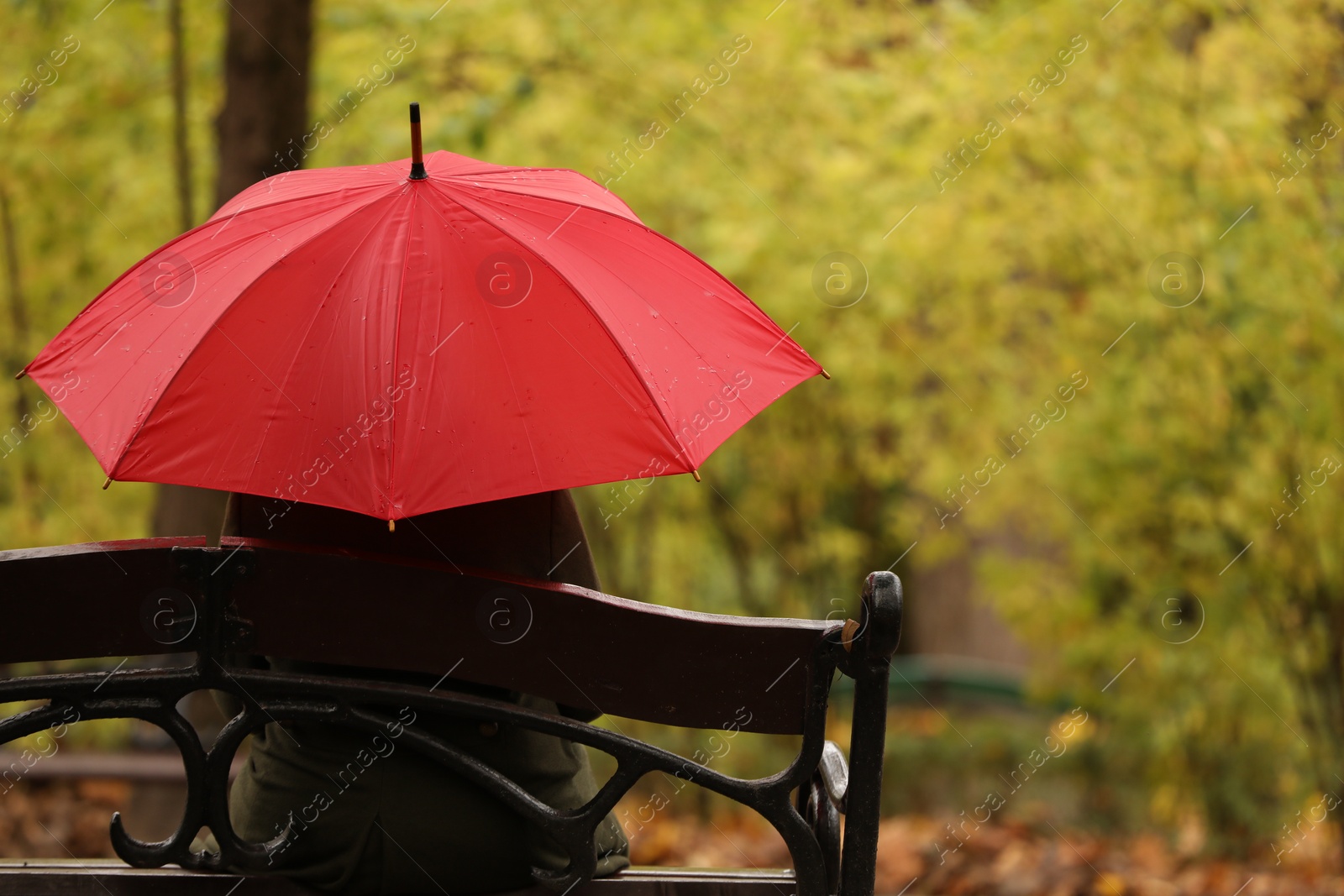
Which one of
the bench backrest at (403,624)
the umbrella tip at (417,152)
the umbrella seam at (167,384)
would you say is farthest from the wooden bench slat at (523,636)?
the umbrella tip at (417,152)

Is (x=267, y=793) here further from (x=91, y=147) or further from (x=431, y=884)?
(x=91, y=147)

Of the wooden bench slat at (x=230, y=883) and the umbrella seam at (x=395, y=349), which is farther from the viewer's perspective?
the wooden bench slat at (x=230, y=883)

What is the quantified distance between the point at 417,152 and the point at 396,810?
111 cm

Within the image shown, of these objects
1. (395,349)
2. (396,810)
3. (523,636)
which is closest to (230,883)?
(396,810)

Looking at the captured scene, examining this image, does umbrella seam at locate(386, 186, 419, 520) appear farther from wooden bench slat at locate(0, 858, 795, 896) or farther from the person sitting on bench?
wooden bench slat at locate(0, 858, 795, 896)

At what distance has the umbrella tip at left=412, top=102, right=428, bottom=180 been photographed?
80.9 inches

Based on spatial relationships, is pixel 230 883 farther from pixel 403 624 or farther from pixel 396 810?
pixel 403 624

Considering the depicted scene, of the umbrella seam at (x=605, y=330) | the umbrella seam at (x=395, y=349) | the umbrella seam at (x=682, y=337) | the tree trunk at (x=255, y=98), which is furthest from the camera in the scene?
the tree trunk at (x=255, y=98)

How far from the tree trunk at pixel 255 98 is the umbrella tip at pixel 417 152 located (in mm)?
2508

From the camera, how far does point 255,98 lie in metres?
4.49

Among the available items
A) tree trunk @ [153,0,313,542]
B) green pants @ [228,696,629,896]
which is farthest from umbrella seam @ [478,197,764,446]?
tree trunk @ [153,0,313,542]

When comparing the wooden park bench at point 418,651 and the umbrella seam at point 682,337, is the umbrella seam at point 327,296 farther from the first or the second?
the umbrella seam at point 682,337

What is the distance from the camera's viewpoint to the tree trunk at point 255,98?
14.7 ft

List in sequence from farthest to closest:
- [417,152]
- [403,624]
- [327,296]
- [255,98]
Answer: [255,98] → [417,152] → [327,296] → [403,624]
